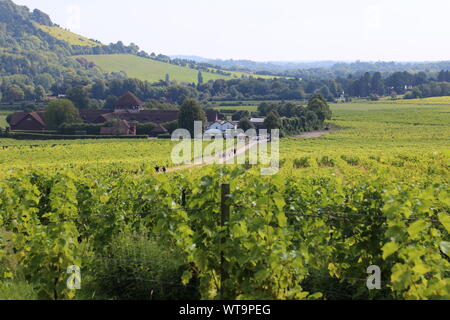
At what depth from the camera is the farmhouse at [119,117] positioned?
85.2m

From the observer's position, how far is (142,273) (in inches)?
284

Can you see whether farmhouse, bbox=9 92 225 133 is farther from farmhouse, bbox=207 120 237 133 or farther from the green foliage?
the green foliage

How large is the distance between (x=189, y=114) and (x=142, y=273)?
7152 cm

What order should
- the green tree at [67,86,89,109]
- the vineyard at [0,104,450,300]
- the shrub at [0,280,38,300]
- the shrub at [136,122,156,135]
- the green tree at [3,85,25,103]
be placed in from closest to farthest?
the vineyard at [0,104,450,300], the shrub at [0,280,38,300], the shrub at [136,122,156,135], the green tree at [67,86,89,109], the green tree at [3,85,25,103]

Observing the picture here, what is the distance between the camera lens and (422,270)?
5195 mm

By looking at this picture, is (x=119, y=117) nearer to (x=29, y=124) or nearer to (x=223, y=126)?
(x=29, y=124)

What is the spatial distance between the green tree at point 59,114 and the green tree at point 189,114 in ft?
60.6

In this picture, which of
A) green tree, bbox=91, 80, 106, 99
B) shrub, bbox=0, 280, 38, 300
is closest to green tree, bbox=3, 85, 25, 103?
green tree, bbox=91, 80, 106, 99

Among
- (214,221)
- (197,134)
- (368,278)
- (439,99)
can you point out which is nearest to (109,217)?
(214,221)
